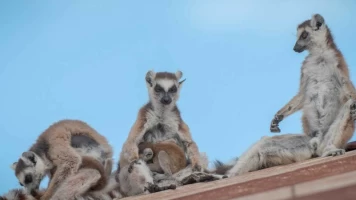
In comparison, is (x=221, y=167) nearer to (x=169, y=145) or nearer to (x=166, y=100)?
Result: (x=169, y=145)

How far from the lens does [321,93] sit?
294 inches

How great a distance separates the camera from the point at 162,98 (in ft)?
26.2

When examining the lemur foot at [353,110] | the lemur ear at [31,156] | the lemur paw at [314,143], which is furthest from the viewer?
the lemur ear at [31,156]

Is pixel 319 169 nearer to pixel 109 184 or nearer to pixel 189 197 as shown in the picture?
pixel 189 197

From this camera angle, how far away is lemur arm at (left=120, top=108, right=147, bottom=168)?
741 centimetres

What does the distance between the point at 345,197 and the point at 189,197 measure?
4.58 feet

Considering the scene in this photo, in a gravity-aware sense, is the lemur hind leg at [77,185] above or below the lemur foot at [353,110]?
below

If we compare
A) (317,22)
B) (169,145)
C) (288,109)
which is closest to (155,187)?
(169,145)

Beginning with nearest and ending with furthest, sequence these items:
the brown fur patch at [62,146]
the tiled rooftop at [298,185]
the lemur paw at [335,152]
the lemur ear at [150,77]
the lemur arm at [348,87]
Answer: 1. the tiled rooftop at [298,185]
2. the lemur paw at [335,152]
3. the lemur arm at [348,87]
4. the brown fur patch at [62,146]
5. the lemur ear at [150,77]

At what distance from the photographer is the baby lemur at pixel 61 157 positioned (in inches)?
283

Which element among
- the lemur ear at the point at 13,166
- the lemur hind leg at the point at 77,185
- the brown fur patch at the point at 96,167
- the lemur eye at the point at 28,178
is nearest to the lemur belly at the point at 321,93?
the brown fur patch at the point at 96,167

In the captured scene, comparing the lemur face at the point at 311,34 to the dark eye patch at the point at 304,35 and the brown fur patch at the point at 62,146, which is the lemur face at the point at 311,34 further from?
the brown fur patch at the point at 62,146

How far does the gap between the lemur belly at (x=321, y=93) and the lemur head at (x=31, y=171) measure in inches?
122

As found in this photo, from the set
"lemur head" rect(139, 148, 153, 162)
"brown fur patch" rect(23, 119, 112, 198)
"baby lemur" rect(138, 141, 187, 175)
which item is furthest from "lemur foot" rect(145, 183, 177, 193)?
"brown fur patch" rect(23, 119, 112, 198)
